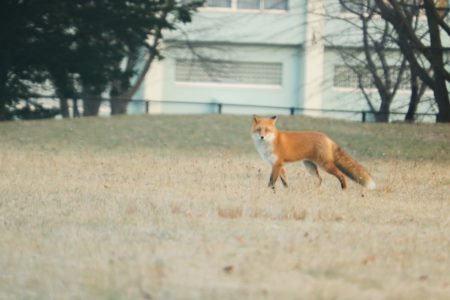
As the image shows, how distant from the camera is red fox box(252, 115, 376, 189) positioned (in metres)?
16.2

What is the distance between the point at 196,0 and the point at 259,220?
1085 inches

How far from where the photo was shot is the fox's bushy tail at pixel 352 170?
1642 centimetres

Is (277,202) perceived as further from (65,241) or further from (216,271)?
(216,271)

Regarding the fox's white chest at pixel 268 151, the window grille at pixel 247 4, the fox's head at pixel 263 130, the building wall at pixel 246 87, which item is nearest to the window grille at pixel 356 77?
the building wall at pixel 246 87

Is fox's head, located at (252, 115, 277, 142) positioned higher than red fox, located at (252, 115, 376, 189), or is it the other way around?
fox's head, located at (252, 115, 277, 142)

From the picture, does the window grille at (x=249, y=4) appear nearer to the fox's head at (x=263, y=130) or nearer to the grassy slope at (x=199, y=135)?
the grassy slope at (x=199, y=135)

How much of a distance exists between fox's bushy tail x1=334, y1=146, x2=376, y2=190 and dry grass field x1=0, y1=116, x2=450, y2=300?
0.50 ft

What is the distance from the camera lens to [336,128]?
32219 millimetres

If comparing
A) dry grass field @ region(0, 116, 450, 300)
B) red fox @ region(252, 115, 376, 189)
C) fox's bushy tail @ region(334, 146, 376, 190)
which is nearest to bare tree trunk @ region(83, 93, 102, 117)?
dry grass field @ region(0, 116, 450, 300)

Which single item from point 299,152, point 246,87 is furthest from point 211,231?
point 246,87

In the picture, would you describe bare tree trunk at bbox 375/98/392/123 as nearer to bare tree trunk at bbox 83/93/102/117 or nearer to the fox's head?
bare tree trunk at bbox 83/93/102/117

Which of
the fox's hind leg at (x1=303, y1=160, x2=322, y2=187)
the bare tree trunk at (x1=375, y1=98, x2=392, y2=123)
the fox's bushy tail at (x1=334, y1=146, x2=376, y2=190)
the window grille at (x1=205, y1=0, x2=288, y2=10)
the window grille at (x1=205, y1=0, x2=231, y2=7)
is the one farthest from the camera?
the window grille at (x1=205, y1=0, x2=288, y2=10)

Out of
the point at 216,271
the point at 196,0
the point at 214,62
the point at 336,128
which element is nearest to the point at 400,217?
the point at 216,271

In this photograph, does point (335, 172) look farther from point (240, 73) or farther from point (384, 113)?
point (240, 73)
